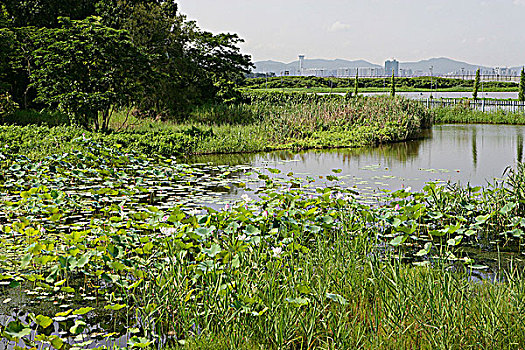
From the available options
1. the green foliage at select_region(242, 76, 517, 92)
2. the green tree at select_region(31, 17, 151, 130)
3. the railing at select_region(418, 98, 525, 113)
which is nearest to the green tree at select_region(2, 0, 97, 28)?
the green tree at select_region(31, 17, 151, 130)

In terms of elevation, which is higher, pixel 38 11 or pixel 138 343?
pixel 38 11

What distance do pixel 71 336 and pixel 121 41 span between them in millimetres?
11369

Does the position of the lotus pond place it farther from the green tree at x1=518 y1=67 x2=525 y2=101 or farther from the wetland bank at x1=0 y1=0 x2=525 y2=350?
the green tree at x1=518 y1=67 x2=525 y2=101

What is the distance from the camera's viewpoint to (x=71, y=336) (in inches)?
139

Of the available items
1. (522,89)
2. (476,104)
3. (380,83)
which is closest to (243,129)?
(476,104)

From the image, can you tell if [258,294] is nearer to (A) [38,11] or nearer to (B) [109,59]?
(B) [109,59]

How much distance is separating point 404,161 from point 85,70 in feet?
27.1

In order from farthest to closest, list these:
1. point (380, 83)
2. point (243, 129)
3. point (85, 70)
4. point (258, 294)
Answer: point (380, 83) < point (243, 129) < point (85, 70) < point (258, 294)

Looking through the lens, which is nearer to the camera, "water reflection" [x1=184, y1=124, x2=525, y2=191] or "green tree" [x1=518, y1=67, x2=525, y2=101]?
"water reflection" [x1=184, y1=124, x2=525, y2=191]

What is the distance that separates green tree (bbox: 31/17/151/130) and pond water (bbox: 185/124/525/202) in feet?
11.0

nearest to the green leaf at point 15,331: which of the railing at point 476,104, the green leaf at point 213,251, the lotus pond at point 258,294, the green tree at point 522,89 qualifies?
the lotus pond at point 258,294

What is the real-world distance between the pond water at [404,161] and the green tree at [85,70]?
334 cm

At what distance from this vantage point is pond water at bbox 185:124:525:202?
916cm

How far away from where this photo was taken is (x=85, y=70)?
13641mm
